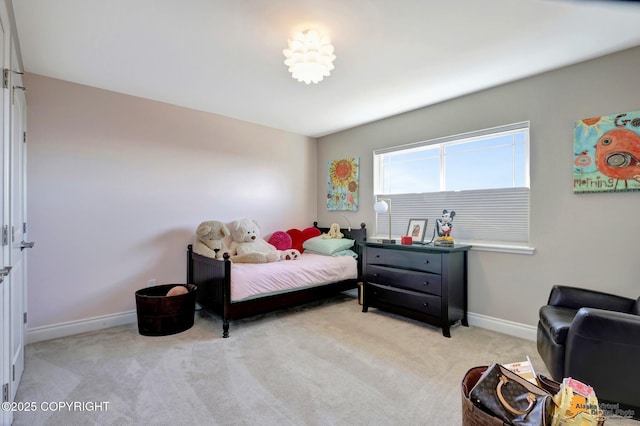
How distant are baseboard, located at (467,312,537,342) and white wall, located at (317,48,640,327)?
0.04 meters

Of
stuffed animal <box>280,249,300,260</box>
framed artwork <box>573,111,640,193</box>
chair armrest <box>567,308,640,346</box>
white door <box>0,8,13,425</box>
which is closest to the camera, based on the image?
white door <box>0,8,13,425</box>

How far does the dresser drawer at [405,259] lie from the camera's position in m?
2.96

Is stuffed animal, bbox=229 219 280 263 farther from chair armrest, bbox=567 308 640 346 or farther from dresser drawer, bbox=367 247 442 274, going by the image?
chair armrest, bbox=567 308 640 346

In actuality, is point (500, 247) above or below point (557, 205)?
below

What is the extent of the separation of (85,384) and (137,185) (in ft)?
6.40

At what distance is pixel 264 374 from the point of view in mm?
2145

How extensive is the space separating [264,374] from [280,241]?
2.18m

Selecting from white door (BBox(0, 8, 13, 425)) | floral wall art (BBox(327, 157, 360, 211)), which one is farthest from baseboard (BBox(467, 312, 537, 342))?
white door (BBox(0, 8, 13, 425))

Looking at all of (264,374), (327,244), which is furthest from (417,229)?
(264,374)

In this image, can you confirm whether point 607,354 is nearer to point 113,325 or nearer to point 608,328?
point 608,328

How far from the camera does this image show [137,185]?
3250 millimetres

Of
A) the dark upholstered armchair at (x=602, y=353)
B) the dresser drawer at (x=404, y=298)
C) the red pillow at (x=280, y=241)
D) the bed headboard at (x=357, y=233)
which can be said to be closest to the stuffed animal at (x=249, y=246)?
the red pillow at (x=280, y=241)

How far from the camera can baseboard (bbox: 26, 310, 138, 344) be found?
2684mm

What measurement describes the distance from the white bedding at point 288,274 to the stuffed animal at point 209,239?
1.02ft
